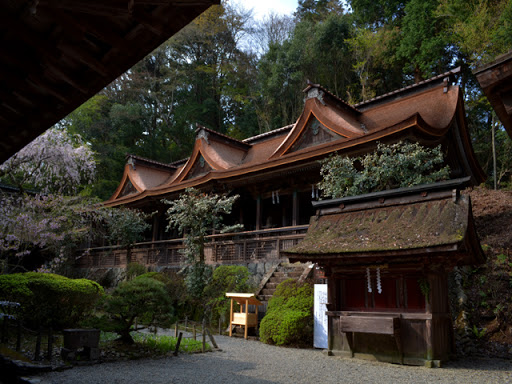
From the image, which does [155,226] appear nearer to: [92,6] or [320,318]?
[320,318]

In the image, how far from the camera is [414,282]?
856 cm

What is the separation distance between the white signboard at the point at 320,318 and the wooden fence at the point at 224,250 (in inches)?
140

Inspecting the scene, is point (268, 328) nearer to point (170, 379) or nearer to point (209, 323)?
point (209, 323)

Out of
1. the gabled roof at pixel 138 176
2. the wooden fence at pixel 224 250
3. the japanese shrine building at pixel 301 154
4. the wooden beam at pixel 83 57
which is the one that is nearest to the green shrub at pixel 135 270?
the wooden fence at pixel 224 250

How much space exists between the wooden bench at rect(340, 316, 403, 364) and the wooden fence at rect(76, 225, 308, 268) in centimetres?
552

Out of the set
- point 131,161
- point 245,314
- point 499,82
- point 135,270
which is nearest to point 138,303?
point 245,314

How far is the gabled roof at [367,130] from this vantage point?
43.5ft

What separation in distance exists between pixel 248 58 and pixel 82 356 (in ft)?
112

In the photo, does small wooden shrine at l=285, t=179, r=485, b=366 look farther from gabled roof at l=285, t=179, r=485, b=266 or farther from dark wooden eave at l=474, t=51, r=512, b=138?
dark wooden eave at l=474, t=51, r=512, b=138

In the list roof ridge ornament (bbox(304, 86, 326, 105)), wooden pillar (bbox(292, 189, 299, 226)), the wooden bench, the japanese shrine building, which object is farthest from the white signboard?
roof ridge ornament (bbox(304, 86, 326, 105))

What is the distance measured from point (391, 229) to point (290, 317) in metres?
4.14

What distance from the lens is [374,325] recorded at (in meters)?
8.44

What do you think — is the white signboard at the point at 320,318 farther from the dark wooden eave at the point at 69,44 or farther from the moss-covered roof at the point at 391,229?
the dark wooden eave at the point at 69,44

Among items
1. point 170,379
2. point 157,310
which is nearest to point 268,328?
point 157,310
